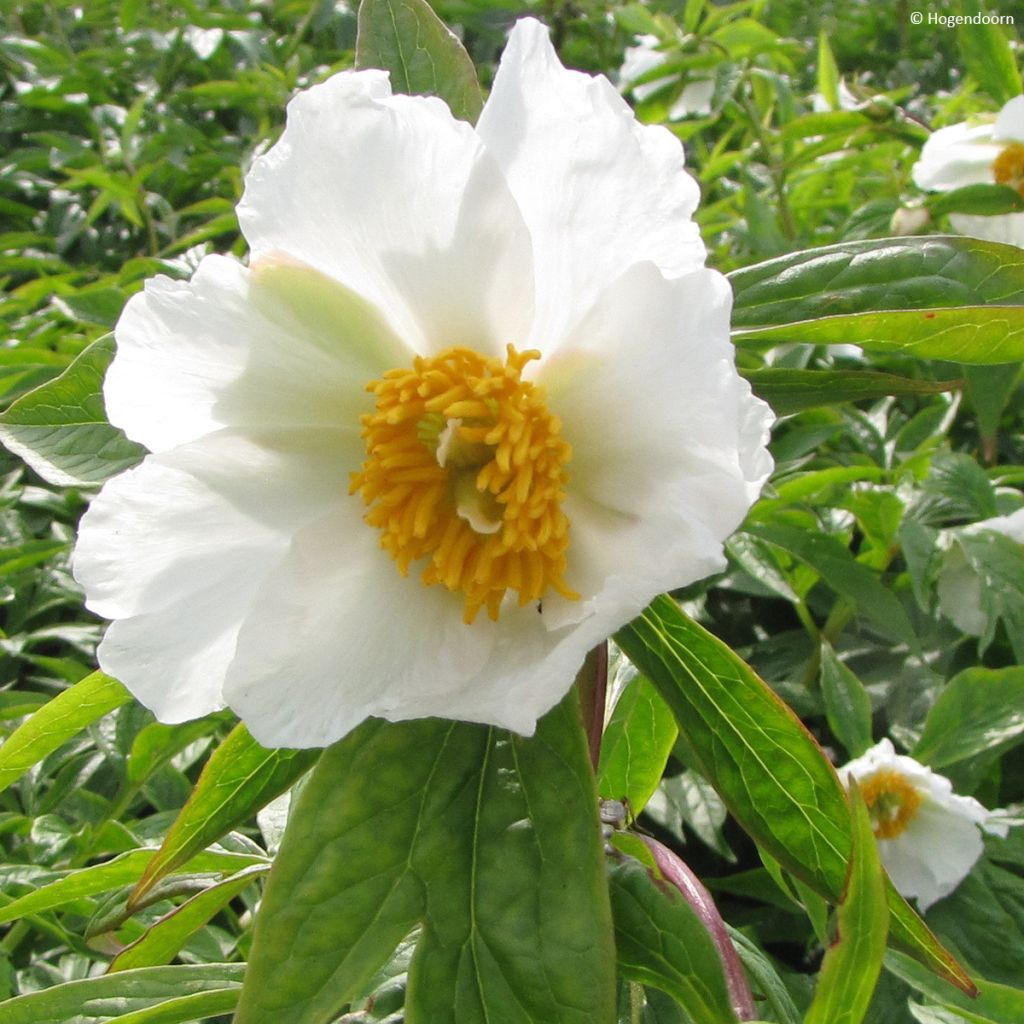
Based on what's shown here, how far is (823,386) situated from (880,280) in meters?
0.08

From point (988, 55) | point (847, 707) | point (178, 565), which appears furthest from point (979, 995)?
point (988, 55)

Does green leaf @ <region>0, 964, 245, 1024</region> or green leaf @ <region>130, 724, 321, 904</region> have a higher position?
green leaf @ <region>130, 724, 321, 904</region>

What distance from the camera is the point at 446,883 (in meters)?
0.60

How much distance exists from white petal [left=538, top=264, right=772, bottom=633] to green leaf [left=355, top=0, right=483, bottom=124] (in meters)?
0.22

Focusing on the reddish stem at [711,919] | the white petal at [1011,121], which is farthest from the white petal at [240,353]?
the white petal at [1011,121]

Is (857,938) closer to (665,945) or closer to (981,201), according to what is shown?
(665,945)

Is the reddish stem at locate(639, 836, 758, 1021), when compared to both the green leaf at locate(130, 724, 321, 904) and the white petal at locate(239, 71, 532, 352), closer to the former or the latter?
the green leaf at locate(130, 724, 321, 904)

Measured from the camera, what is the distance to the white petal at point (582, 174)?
607 millimetres

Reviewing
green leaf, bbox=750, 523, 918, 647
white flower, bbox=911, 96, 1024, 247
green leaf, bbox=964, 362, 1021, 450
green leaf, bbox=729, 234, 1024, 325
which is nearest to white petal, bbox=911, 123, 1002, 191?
white flower, bbox=911, 96, 1024, 247

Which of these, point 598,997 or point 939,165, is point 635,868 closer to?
point 598,997

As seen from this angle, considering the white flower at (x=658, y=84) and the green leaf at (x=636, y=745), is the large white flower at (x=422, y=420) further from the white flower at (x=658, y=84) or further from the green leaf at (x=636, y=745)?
the white flower at (x=658, y=84)

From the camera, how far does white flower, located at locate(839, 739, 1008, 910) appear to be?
3.64ft

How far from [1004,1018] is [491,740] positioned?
0.39 meters

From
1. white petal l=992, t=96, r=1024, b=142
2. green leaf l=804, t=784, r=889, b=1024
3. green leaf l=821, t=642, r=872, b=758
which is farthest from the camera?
white petal l=992, t=96, r=1024, b=142
